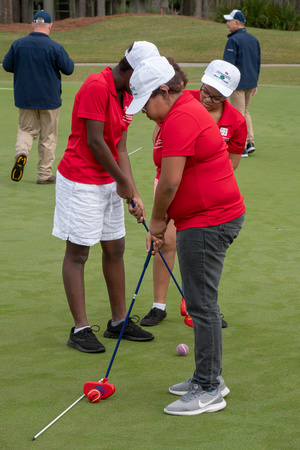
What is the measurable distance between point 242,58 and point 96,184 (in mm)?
8612

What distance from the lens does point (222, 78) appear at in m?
5.18

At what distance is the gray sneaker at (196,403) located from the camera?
12.7ft

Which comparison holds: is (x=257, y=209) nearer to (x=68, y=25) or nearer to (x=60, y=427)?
(x=60, y=427)

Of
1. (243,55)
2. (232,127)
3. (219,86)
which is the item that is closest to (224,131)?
(232,127)

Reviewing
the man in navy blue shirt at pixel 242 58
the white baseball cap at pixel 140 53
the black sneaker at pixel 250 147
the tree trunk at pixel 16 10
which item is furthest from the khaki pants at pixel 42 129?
the tree trunk at pixel 16 10

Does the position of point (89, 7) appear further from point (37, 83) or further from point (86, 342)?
point (86, 342)

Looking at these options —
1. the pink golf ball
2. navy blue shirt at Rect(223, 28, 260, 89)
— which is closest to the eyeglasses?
the pink golf ball

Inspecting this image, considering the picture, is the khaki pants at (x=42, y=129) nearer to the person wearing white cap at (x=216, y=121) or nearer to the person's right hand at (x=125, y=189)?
the person wearing white cap at (x=216, y=121)

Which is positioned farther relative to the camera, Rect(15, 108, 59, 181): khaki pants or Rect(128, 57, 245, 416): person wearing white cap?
Rect(15, 108, 59, 181): khaki pants

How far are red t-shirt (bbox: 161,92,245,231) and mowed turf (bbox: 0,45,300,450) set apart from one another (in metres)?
1.06

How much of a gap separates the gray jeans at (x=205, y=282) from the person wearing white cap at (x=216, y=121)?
4.32 feet

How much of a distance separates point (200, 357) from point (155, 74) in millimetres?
1528

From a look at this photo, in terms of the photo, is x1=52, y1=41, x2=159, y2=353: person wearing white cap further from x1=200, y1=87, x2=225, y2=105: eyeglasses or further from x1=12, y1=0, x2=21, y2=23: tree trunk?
x1=12, y1=0, x2=21, y2=23: tree trunk

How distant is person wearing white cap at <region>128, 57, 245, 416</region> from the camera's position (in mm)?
3623
